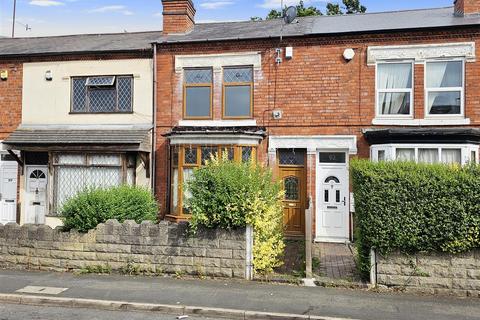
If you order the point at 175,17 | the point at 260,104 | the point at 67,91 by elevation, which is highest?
the point at 175,17

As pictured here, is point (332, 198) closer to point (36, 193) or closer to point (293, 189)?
point (293, 189)

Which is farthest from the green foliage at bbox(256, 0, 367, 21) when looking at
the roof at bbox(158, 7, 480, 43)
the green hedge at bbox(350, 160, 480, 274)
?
the green hedge at bbox(350, 160, 480, 274)

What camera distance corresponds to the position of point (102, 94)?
13000 millimetres

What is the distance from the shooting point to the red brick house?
10898 mm

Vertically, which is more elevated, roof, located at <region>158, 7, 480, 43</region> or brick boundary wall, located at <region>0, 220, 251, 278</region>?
roof, located at <region>158, 7, 480, 43</region>

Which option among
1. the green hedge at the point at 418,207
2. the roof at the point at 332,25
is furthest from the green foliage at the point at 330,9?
the green hedge at the point at 418,207

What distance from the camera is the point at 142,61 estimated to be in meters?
12.7

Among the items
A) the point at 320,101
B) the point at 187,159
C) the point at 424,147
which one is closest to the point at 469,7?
the point at 424,147

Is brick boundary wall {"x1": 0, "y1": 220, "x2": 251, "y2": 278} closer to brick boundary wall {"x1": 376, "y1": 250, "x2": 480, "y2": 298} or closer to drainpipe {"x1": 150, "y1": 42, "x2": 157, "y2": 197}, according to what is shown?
brick boundary wall {"x1": 376, "y1": 250, "x2": 480, "y2": 298}

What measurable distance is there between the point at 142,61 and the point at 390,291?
9644 millimetres

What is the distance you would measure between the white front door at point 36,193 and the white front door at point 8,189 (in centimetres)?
53

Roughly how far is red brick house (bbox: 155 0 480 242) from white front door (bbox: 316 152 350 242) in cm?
3

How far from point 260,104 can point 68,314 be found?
7837mm

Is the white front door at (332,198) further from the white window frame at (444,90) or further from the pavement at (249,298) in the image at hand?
the pavement at (249,298)
